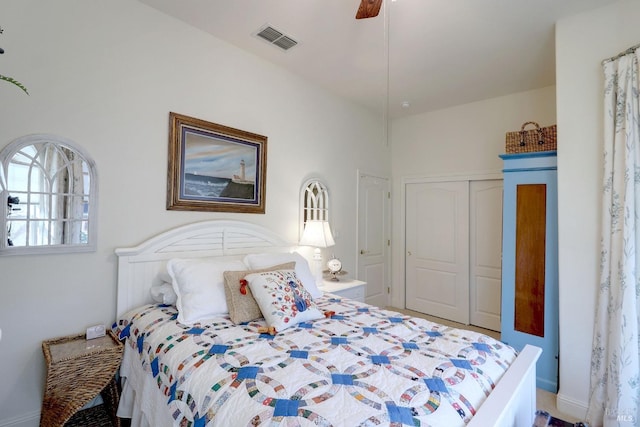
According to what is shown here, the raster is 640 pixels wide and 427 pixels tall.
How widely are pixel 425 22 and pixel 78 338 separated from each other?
321cm

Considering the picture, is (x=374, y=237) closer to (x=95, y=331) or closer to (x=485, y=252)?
(x=485, y=252)

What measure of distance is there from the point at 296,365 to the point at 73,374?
1289 mm

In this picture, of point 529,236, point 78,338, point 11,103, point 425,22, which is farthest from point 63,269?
point 529,236

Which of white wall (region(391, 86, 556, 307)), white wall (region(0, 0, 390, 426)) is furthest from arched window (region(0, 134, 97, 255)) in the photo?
white wall (region(391, 86, 556, 307))

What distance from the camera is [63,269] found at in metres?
1.92

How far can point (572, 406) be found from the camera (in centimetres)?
221

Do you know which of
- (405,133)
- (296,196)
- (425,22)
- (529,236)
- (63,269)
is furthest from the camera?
(405,133)

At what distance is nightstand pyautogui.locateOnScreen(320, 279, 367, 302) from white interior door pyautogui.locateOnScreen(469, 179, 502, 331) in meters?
1.66

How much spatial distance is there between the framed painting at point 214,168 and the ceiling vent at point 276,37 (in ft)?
2.61

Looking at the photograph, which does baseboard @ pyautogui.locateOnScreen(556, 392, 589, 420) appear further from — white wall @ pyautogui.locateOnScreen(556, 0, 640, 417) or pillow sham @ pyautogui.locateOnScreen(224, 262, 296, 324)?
pillow sham @ pyautogui.locateOnScreen(224, 262, 296, 324)

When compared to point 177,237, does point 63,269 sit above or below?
below

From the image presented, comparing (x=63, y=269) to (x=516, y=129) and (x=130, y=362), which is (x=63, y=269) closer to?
(x=130, y=362)

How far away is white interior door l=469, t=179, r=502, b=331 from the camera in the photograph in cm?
374

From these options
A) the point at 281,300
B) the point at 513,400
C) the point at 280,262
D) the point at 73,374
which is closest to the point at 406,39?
the point at 280,262
